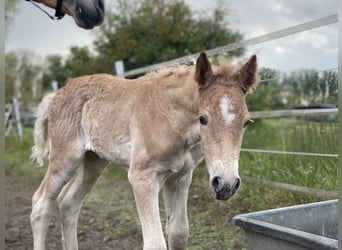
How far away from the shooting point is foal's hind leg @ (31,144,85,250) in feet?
11.5

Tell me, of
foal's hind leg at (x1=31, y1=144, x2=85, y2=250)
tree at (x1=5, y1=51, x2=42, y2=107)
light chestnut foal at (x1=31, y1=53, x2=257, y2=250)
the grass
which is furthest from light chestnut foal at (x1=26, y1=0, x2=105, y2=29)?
tree at (x1=5, y1=51, x2=42, y2=107)

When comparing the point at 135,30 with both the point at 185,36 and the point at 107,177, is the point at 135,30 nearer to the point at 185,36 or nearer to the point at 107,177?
the point at 185,36

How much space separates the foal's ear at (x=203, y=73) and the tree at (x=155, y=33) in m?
6.19

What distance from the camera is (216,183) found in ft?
7.45

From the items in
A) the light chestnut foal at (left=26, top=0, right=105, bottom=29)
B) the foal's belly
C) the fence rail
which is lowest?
the foal's belly

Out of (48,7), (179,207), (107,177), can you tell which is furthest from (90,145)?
(107,177)

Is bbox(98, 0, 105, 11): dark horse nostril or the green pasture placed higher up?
bbox(98, 0, 105, 11): dark horse nostril

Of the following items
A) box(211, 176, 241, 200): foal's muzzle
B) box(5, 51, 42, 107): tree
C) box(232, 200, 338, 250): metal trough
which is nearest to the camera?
box(232, 200, 338, 250): metal trough

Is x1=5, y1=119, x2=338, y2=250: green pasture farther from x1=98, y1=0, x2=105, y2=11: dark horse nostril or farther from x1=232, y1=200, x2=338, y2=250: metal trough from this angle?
x1=98, y1=0, x2=105, y2=11: dark horse nostril

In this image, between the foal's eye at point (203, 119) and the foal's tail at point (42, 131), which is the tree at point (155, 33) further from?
the foal's eye at point (203, 119)

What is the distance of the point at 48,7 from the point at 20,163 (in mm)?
6356

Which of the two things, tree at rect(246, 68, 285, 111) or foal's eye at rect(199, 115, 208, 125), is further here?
tree at rect(246, 68, 285, 111)

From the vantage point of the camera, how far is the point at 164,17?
33.2 ft

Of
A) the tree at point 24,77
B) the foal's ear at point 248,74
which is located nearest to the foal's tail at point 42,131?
the foal's ear at point 248,74
